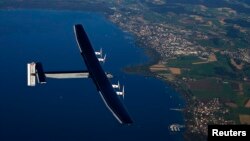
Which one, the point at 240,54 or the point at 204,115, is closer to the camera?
the point at 204,115

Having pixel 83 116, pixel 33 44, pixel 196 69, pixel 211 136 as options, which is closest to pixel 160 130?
pixel 83 116

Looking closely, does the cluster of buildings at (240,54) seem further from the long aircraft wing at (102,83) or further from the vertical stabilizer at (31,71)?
the vertical stabilizer at (31,71)

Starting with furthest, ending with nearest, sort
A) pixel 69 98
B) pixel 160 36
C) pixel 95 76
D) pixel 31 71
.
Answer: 1. pixel 160 36
2. pixel 69 98
3. pixel 31 71
4. pixel 95 76

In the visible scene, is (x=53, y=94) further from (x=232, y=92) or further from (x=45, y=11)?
(x=45, y=11)

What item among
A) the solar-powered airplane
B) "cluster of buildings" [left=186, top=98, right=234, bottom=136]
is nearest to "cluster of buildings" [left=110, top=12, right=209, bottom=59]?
"cluster of buildings" [left=186, top=98, right=234, bottom=136]

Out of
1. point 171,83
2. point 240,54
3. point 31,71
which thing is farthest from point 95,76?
point 240,54

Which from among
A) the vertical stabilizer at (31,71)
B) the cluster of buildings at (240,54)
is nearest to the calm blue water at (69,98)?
the vertical stabilizer at (31,71)

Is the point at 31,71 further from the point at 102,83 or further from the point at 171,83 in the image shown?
the point at 171,83

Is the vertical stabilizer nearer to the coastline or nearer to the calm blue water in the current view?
the calm blue water
